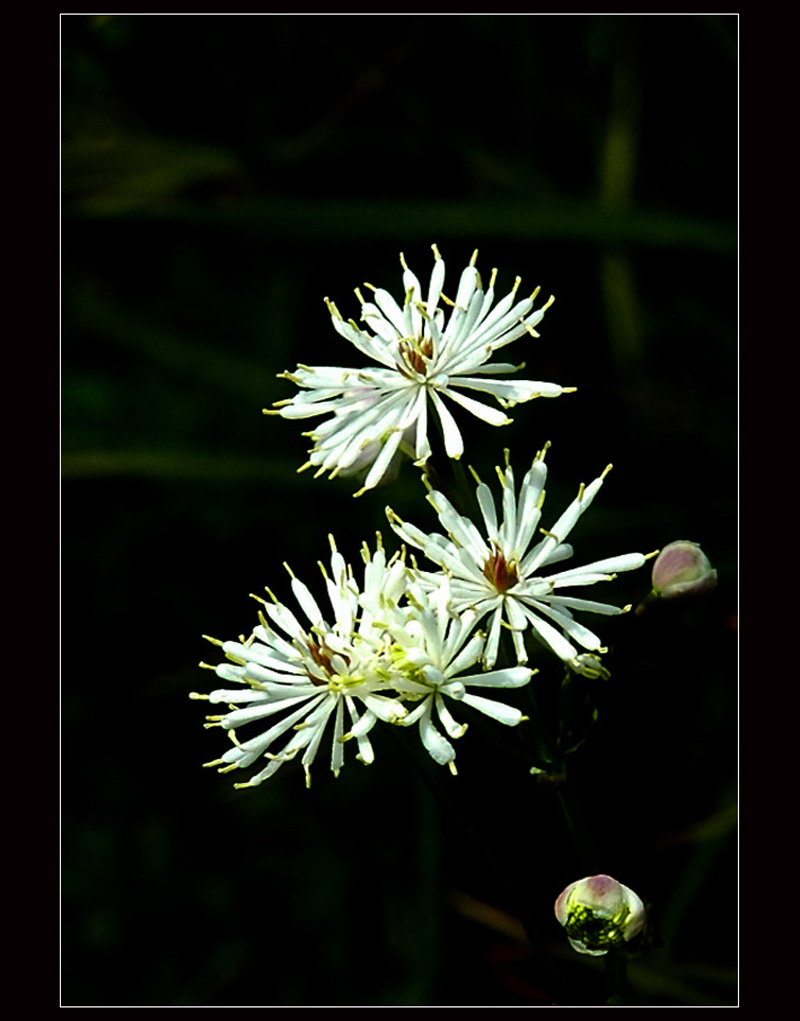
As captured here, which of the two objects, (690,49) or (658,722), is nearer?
(658,722)

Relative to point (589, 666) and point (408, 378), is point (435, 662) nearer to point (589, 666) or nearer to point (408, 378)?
point (589, 666)

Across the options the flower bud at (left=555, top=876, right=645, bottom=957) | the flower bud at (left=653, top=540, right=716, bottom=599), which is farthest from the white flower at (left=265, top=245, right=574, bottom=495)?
the flower bud at (left=555, top=876, right=645, bottom=957)

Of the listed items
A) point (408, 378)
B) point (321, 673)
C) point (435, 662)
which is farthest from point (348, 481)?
point (435, 662)

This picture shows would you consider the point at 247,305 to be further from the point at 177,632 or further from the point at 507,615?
the point at 507,615

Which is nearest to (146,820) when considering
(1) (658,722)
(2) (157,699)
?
(2) (157,699)

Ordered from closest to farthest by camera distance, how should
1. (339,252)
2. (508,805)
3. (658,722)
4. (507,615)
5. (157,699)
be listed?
(507,615), (508,805), (658,722), (157,699), (339,252)

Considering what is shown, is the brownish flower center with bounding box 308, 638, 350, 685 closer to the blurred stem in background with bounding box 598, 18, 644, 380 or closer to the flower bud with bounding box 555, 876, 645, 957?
the flower bud with bounding box 555, 876, 645, 957
